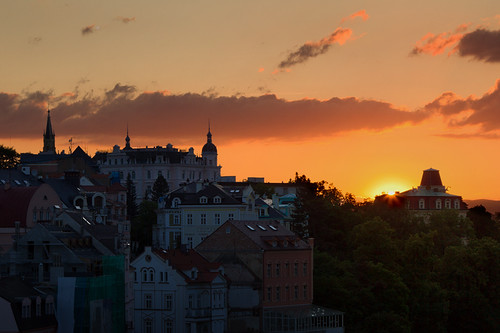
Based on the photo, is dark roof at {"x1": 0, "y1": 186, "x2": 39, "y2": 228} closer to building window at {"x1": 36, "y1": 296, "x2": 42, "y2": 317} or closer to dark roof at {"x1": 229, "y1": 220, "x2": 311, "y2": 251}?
building window at {"x1": 36, "y1": 296, "x2": 42, "y2": 317}

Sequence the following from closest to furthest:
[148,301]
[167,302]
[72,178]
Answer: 1. [167,302]
2. [148,301]
3. [72,178]

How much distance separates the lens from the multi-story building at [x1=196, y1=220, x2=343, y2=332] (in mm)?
114125

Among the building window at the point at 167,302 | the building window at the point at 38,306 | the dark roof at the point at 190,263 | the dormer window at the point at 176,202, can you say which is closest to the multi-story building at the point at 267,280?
the dark roof at the point at 190,263

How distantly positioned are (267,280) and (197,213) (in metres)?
24.9

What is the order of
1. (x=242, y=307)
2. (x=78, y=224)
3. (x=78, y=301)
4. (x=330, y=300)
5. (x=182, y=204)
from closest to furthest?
(x=78, y=301), (x=78, y=224), (x=242, y=307), (x=330, y=300), (x=182, y=204)

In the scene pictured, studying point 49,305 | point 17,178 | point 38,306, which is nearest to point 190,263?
point 49,305

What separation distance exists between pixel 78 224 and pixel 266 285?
21.0 metres

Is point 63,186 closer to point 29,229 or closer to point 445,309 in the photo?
point 29,229

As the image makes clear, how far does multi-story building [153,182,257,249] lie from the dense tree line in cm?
1066

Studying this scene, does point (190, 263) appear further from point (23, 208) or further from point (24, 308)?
point (24, 308)

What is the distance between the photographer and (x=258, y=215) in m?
142

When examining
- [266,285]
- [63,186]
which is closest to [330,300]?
[266,285]

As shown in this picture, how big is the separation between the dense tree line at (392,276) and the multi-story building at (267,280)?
15.4 ft

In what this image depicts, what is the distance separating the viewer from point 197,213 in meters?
139
